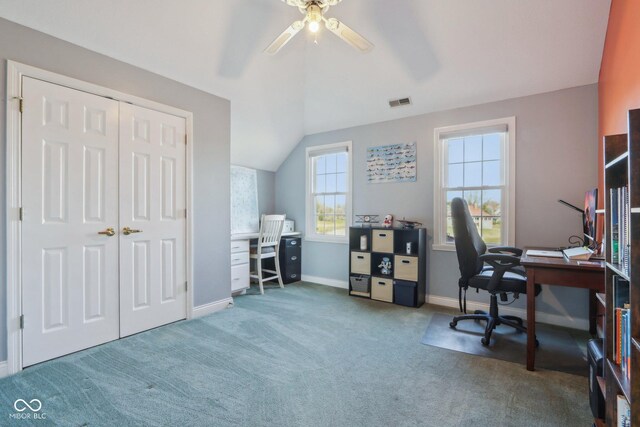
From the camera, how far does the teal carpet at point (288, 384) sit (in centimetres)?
163

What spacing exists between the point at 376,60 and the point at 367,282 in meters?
2.62

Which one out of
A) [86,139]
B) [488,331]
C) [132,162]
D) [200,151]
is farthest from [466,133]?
[86,139]

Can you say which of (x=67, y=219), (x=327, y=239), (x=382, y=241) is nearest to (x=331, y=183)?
(x=327, y=239)

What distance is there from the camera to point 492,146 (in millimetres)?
3357

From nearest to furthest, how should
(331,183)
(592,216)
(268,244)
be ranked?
(592,216) < (268,244) < (331,183)

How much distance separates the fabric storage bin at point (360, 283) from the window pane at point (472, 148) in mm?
1898

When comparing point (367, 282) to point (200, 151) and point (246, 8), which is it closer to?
point (200, 151)

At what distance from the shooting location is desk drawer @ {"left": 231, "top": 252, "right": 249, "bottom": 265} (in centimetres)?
389

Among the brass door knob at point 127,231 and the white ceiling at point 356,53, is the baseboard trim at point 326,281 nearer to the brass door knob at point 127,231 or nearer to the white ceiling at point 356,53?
the white ceiling at point 356,53

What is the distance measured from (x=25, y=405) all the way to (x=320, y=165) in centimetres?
390

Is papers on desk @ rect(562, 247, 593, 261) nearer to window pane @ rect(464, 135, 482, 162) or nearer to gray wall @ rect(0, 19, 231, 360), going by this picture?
window pane @ rect(464, 135, 482, 162)

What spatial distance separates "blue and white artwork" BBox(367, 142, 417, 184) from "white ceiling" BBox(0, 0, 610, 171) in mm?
439

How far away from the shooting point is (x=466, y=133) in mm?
3459

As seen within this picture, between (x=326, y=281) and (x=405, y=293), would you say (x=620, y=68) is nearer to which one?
(x=405, y=293)
